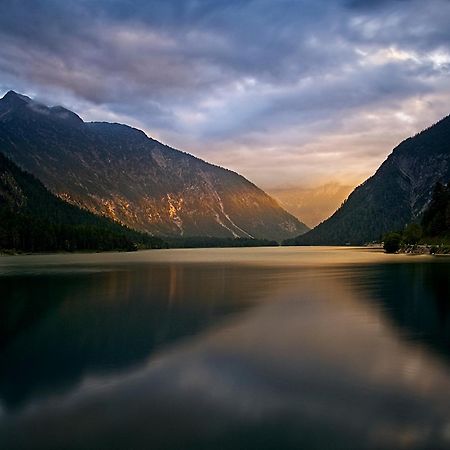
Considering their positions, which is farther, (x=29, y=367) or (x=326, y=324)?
(x=326, y=324)

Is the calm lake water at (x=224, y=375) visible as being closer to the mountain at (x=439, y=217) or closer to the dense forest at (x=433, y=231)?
Answer: the dense forest at (x=433, y=231)

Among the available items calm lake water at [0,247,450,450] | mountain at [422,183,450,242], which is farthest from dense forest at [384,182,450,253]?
calm lake water at [0,247,450,450]

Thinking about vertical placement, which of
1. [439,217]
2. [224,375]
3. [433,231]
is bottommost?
[224,375]

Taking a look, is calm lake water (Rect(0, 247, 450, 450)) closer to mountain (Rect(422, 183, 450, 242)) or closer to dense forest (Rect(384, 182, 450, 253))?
dense forest (Rect(384, 182, 450, 253))

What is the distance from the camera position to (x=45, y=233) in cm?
16300

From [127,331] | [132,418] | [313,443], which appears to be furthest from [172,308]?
[313,443]

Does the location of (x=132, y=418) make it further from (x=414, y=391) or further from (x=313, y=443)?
(x=414, y=391)

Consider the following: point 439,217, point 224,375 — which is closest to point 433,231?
point 439,217

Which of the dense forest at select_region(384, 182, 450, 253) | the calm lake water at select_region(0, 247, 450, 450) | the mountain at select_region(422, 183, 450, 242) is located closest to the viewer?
the calm lake water at select_region(0, 247, 450, 450)

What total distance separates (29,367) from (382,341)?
18394mm

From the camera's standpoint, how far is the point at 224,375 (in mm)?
19922

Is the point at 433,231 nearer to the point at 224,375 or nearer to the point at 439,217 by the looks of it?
the point at 439,217

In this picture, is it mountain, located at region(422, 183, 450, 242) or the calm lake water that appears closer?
the calm lake water

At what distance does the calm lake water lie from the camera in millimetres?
13844
